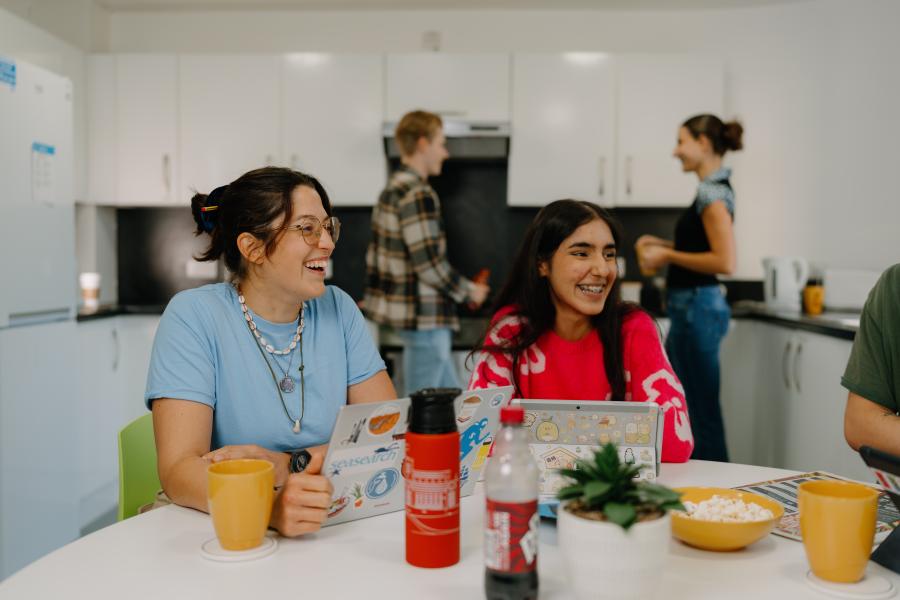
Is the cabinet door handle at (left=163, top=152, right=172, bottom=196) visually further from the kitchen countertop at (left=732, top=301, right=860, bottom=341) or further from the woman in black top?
the kitchen countertop at (left=732, top=301, right=860, bottom=341)

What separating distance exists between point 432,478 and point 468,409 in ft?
0.70

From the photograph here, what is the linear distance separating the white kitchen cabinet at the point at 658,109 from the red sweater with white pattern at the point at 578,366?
213cm

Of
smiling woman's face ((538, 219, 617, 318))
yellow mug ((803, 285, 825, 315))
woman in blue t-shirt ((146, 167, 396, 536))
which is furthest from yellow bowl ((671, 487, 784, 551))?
yellow mug ((803, 285, 825, 315))

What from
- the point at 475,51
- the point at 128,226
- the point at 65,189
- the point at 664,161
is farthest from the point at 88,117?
the point at 664,161

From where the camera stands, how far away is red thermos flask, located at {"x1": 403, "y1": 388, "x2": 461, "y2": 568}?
851mm

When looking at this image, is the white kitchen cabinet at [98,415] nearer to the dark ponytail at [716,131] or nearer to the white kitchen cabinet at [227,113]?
the white kitchen cabinet at [227,113]

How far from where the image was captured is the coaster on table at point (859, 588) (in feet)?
2.72

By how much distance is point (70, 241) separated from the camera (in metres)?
2.83

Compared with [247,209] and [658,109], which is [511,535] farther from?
[658,109]

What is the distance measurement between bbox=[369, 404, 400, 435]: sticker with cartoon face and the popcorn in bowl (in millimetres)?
380

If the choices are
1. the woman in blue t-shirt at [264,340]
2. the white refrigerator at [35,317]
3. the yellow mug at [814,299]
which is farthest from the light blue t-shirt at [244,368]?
the yellow mug at [814,299]

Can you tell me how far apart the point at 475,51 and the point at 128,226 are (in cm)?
207

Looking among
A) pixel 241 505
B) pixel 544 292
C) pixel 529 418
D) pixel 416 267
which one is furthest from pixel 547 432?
pixel 416 267

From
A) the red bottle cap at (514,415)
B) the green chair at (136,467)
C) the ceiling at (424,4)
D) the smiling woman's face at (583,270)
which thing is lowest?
the green chair at (136,467)
